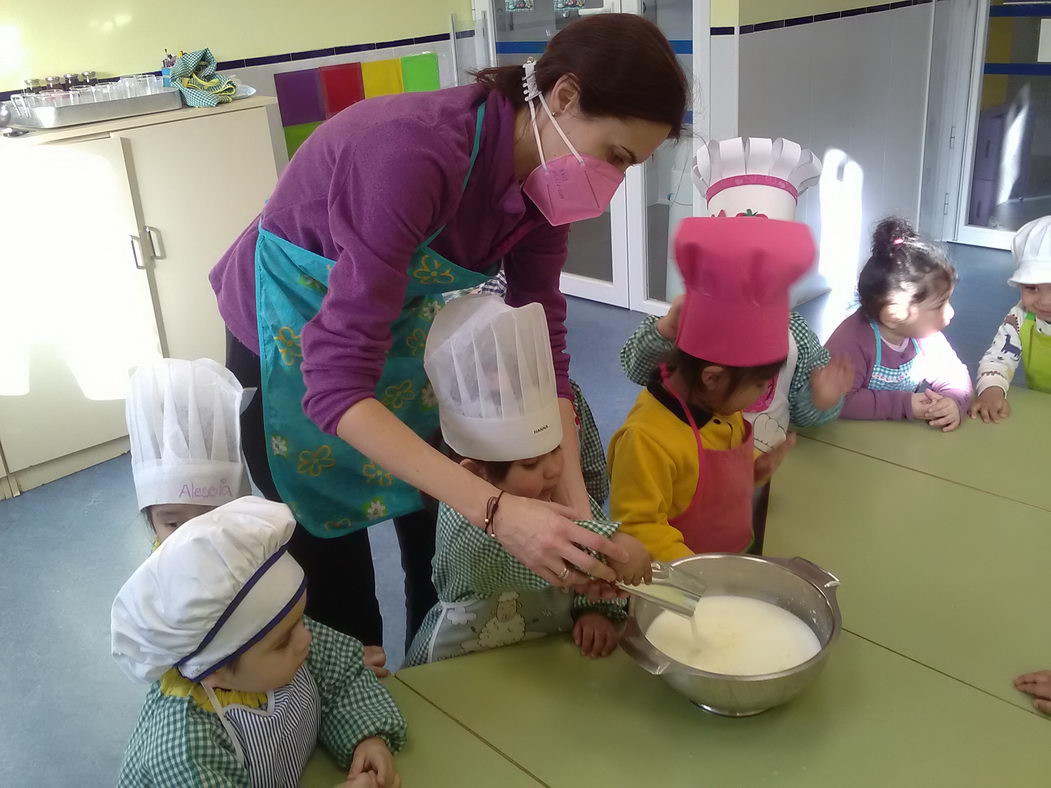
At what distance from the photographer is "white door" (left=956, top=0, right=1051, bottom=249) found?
158 inches

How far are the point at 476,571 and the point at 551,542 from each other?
0.24m

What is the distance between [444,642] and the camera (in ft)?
3.86

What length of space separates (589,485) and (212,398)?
Answer: 0.61 meters

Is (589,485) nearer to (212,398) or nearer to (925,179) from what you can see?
(212,398)

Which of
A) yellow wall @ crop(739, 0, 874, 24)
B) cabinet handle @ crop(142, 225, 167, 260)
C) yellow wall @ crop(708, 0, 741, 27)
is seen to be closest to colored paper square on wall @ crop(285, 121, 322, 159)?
cabinet handle @ crop(142, 225, 167, 260)

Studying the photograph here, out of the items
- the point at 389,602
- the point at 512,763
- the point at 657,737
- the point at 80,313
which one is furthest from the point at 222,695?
the point at 80,313

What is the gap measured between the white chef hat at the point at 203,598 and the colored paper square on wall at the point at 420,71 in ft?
10.0

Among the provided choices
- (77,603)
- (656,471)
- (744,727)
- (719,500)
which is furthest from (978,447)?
(77,603)

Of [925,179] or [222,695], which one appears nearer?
[222,695]

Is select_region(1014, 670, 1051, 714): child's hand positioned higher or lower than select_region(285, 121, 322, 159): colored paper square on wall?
lower

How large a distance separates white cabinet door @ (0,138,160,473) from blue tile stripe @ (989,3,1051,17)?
3606 millimetres

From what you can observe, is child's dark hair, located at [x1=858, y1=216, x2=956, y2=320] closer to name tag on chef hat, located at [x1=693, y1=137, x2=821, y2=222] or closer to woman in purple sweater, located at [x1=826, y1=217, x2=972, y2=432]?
woman in purple sweater, located at [x1=826, y1=217, x2=972, y2=432]

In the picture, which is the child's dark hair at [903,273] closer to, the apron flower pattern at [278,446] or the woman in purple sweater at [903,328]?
the woman in purple sweater at [903,328]

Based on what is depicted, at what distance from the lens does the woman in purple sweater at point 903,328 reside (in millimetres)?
1799
